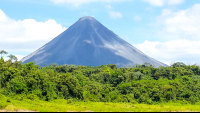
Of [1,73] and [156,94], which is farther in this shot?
[156,94]

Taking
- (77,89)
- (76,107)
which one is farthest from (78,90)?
(76,107)

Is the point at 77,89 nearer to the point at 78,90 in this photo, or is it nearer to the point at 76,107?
the point at 78,90

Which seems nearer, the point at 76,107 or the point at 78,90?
the point at 76,107

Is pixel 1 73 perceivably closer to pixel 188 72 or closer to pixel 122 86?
pixel 122 86

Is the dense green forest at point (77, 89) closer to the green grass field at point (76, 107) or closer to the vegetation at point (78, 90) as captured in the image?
the vegetation at point (78, 90)

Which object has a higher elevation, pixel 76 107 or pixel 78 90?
pixel 78 90

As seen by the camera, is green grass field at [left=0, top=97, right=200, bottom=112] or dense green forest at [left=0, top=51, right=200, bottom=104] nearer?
green grass field at [left=0, top=97, right=200, bottom=112]

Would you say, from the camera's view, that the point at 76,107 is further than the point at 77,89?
No

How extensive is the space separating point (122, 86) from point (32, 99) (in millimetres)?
20083

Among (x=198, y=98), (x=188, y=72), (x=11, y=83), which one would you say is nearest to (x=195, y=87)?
(x=198, y=98)

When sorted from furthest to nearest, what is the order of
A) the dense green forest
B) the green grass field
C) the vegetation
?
the dense green forest < the vegetation < the green grass field

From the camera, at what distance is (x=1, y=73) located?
40625 millimetres

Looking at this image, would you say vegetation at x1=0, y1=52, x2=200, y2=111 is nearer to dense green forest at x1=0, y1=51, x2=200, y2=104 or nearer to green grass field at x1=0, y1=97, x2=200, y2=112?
dense green forest at x1=0, y1=51, x2=200, y2=104

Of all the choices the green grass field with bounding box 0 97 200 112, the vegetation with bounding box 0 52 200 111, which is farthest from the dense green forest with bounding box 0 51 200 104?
the green grass field with bounding box 0 97 200 112
